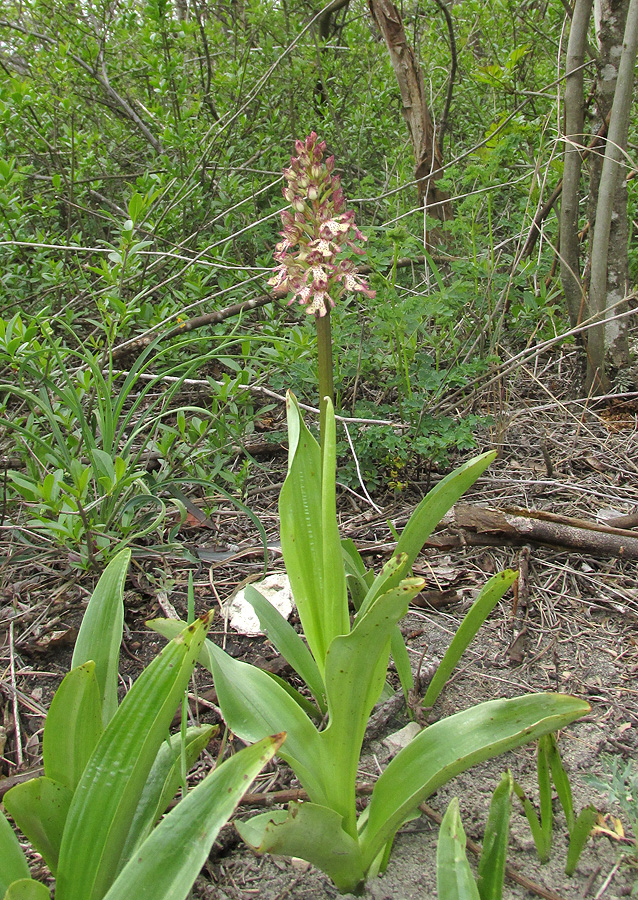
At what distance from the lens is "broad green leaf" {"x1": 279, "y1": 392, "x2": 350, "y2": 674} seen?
113 centimetres

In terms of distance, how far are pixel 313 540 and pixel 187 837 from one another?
0.56m

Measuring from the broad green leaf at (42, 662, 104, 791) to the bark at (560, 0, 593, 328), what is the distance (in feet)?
7.56

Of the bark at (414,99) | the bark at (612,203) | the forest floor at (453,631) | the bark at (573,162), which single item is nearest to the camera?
the forest floor at (453,631)

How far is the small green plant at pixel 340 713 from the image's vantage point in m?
0.97

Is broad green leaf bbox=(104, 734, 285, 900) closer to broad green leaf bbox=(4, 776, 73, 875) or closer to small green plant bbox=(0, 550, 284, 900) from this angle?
small green plant bbox=(0, 550, 284, 900)

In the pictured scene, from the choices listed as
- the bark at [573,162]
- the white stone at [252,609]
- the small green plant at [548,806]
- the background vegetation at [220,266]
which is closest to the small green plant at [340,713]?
the small green plant at [548,806]

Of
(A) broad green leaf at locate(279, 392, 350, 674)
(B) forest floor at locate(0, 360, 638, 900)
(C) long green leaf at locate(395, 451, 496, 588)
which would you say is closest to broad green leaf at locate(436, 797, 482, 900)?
(B) forest floor at locate(0, 360, 638, 900)

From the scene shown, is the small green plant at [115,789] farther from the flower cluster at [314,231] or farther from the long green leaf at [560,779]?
the flower cluster at [314,231]

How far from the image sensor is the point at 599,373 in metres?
2.73

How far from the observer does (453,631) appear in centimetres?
173

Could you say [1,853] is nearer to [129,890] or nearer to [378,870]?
[129,890]

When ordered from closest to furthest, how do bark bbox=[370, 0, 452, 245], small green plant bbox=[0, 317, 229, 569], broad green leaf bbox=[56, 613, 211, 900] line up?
broad green leaf bbox=[56, 613, 211, 900], small green plant bbox=[0, 317, 229, 569], bark bbox=[370, 0, 452, 245]

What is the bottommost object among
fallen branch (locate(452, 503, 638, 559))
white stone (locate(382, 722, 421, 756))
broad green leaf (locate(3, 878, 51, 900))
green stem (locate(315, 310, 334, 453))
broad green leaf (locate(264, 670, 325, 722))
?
white stone (locate(382, 722, 421, 756))

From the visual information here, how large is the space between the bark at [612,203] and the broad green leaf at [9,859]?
7.91 ft
